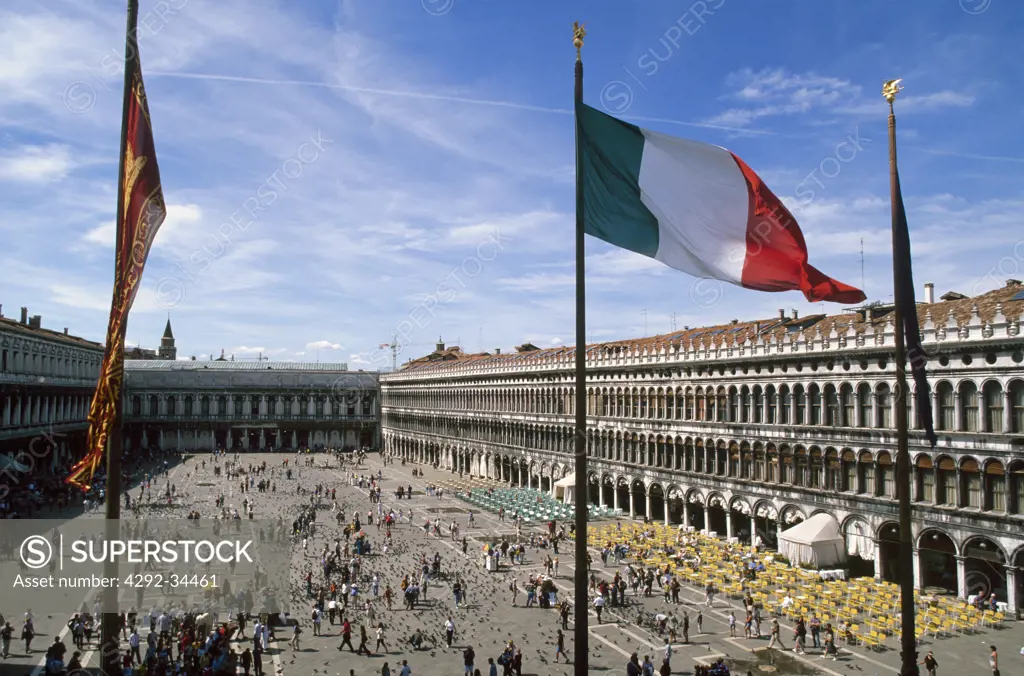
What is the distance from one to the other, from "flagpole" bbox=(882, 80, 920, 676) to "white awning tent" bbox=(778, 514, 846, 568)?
27.0 metres

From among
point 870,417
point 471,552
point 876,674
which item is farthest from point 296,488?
point 876,674

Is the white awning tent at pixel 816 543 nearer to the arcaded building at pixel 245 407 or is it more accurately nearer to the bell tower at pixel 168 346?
the arcaded building at pixel 245 407

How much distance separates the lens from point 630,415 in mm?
53750

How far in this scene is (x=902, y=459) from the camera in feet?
34.1

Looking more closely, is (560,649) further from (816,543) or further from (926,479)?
(926,479)

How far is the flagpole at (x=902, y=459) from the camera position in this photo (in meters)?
9.75

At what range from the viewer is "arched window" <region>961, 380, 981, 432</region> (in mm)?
31078

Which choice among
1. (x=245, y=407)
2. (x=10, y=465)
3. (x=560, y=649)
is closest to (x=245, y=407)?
(x=245, y=407)

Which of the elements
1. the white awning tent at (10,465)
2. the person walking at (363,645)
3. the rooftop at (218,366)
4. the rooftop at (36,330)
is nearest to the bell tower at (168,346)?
the rooftop at (218,366)

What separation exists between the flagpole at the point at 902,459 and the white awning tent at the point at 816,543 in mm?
27001

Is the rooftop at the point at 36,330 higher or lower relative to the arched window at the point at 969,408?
higher

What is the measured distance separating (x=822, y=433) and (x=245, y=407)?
100137mm

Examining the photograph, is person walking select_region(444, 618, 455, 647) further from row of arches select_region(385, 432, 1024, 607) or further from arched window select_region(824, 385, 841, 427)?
arched window select_region(824, 385, 841, 427)

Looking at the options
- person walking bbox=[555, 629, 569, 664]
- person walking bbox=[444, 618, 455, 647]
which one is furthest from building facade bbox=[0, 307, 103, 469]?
person walking bbox=[555, 629, 569, 664]
